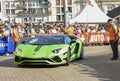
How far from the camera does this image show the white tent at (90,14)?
1441 inches

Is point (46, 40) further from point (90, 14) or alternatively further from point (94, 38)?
point (90, 14)

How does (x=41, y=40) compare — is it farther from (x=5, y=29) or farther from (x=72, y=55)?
(x=5, y=29)

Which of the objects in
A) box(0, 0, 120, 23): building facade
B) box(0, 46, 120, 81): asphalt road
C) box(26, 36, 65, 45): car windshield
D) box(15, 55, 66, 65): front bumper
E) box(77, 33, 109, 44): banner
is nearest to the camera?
box(0, 46, 120, 81): asphalt road

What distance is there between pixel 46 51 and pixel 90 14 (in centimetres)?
2221

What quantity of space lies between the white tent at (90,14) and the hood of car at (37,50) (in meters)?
20.2

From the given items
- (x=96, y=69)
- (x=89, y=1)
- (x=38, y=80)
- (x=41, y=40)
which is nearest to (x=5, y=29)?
(x=41, y=40)

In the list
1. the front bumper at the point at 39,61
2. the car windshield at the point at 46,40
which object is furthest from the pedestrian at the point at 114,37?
the front bumper at the point at 39,61

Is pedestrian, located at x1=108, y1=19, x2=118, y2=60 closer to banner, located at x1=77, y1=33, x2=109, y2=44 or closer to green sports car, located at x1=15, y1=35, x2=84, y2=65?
green sports car, located at x1=15, y1=35, x2=84, y2=65

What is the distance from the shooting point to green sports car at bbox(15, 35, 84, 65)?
15.3 m

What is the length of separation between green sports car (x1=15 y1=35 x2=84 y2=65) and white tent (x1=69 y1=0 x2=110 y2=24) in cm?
1929

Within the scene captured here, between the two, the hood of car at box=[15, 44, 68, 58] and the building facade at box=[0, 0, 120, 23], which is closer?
the hood of car at box=[15, 44, 68, 58]

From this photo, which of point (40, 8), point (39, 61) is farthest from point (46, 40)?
point (40, 8)

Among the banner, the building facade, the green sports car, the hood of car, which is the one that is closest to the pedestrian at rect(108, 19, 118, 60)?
the green sports car

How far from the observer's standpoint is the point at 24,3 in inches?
4016
